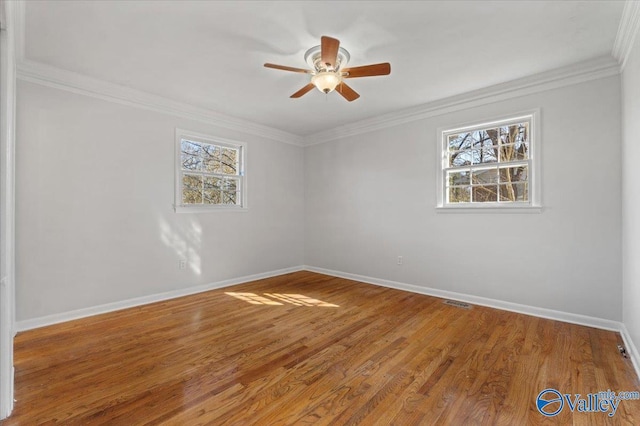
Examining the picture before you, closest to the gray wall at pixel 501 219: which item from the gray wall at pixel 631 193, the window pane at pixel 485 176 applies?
the gray wall at pixel 631 193

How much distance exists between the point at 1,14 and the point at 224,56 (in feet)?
5.12

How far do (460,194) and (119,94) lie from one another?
14.7 ft

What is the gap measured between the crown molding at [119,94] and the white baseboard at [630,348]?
5.13m

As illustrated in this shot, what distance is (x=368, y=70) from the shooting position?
2.48 m

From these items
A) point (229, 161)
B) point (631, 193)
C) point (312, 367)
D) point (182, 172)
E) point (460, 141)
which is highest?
point (460, 141)

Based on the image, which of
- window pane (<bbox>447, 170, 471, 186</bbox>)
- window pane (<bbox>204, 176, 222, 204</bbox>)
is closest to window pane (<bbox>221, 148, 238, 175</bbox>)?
window pane (<bbox>204, 176, 222, 204</bbox>)

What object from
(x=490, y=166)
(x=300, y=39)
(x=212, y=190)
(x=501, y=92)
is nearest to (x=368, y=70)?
(x=300, y=39)

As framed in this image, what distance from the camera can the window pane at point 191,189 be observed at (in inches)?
167

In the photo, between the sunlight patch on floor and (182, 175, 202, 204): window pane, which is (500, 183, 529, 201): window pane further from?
(182, 175, 202, 204): window pane

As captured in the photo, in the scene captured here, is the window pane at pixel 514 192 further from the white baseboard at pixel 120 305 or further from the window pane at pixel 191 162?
the window pane at pixel 191 162

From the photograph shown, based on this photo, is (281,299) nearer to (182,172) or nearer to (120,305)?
Result: (120,305)

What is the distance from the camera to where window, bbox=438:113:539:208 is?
3.45m

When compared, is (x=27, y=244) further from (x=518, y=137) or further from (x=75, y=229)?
(x=518, y=137)

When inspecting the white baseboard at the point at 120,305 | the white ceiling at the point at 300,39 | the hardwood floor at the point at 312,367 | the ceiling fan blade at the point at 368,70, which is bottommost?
the hardwood floor at the point at 312,367
